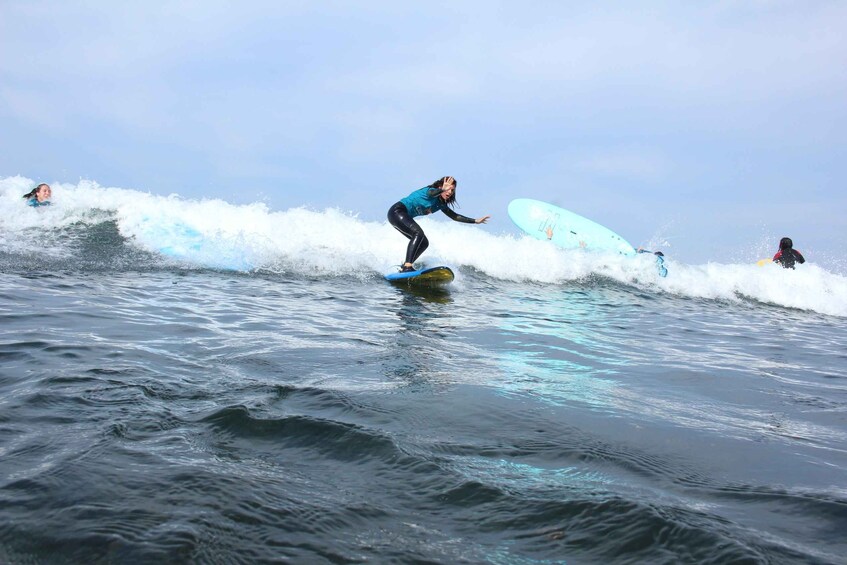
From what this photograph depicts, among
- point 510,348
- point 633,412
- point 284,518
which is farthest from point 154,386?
point 510,348

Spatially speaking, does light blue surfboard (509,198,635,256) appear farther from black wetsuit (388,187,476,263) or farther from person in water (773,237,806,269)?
black wetsuit (388,187,476,263)

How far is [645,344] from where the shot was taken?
6871 millimetres

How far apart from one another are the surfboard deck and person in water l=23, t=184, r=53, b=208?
8953mm

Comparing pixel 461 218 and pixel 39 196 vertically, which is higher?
pixel 39 196

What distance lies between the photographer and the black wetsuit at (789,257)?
15.2 m

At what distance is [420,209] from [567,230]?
6.58 meters

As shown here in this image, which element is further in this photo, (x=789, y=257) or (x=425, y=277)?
(x=789, y=257)

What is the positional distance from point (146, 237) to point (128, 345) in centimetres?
947

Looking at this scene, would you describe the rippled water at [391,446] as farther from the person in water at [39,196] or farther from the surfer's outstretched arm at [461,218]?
the person in water at [39,196]

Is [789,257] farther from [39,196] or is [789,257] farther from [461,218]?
[39,196]

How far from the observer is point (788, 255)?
601 inches

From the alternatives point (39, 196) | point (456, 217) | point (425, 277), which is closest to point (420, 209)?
point (456, 217)

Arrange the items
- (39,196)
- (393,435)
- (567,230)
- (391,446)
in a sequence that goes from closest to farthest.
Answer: (391,446) < (393,435) < (39,196) < (567,230)

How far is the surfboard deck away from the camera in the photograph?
1067 centimetres
